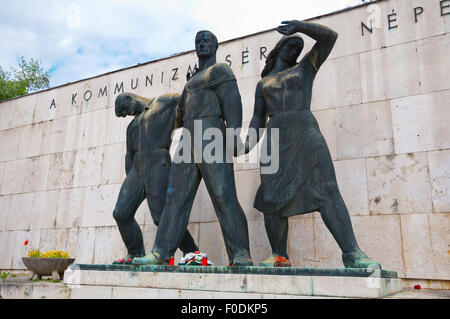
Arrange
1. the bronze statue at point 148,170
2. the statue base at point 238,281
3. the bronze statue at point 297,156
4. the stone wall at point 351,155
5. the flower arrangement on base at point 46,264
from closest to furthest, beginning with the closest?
the statue base at point 238,281 → the bronze statue at point 297,156 → the bronze statue at point 148,170 → the stone wall at point 351,155 → the flower arrangement on base at point 46,264

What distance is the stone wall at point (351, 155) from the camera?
6.12 meters

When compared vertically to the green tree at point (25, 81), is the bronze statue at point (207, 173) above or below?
below

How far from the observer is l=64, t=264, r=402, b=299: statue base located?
3.66 m

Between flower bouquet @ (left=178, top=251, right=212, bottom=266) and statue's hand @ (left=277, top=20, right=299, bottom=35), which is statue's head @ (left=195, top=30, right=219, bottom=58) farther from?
flower bouquet @ (left=178, top=251, right=212, bottom=266)

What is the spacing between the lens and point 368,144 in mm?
6668

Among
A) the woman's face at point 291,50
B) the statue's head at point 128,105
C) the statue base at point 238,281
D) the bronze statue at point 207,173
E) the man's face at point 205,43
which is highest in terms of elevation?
the man's face at point 205,43

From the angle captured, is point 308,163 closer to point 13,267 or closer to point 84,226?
point 84,226

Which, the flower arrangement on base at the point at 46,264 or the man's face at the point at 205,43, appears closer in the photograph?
the man's face at the point at 205,43

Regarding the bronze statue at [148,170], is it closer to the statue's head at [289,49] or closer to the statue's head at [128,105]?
the statue's head at [128,105]

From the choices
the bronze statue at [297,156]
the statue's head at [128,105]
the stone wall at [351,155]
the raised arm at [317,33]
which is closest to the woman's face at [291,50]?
the bronze statue at [297,156]

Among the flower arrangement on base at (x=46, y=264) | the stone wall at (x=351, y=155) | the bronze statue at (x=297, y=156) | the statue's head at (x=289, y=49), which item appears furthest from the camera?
the flower arrangement on base at (x=46, y=264)

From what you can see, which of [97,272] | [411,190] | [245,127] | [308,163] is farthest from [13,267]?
[411,190]

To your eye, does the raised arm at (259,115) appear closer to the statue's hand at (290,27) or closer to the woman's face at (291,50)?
the woman's face at (291,50)

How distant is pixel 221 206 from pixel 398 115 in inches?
136
